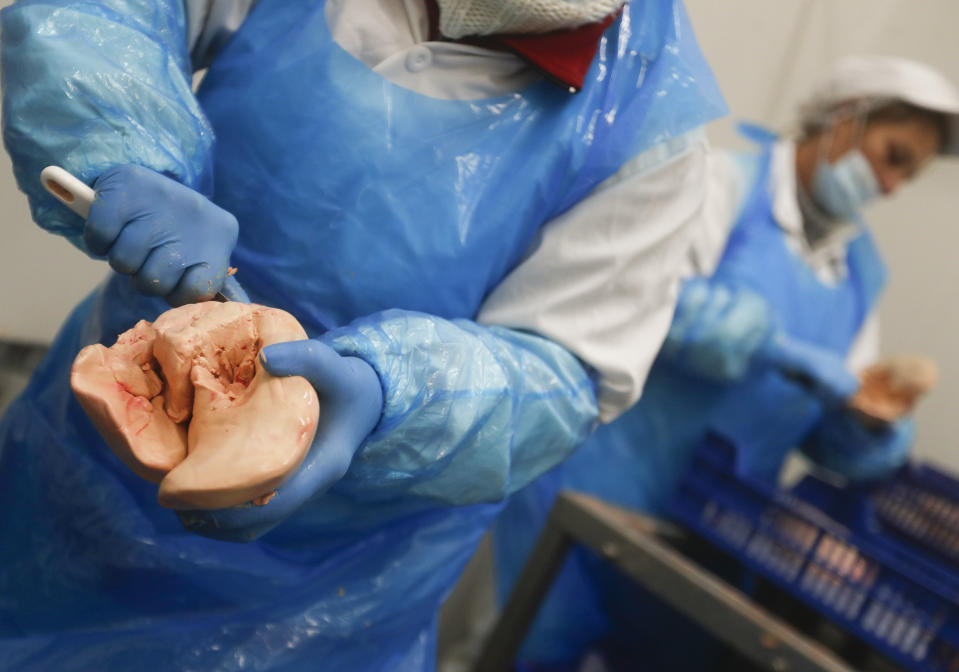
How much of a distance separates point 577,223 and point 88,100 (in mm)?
447

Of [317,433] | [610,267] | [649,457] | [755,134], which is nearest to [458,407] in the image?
[317,433]

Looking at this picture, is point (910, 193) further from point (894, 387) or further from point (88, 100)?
point (88, 100)

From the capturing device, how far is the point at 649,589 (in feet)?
4.16

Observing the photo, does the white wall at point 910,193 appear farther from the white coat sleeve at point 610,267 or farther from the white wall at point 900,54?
the white coat sleeve at point 610,267

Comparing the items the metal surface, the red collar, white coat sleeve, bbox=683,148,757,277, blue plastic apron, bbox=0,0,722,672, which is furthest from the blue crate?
the red collar

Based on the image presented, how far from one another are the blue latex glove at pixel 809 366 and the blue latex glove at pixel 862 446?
0.50 feet

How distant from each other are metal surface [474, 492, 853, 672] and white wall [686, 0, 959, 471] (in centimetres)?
118

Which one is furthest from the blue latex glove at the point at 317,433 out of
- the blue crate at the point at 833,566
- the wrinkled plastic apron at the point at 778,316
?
the wrinkled plastic apron at the point at 778,316

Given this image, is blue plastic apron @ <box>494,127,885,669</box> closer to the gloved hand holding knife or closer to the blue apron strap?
the blue apron strap

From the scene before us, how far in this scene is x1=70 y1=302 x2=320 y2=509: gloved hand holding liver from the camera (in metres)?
0.49

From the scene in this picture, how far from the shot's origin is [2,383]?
1164 mm

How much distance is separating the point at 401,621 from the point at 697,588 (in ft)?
1.82

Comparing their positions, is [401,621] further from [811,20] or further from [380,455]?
[811,20]

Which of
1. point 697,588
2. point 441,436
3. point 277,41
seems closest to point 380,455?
point 441,436
